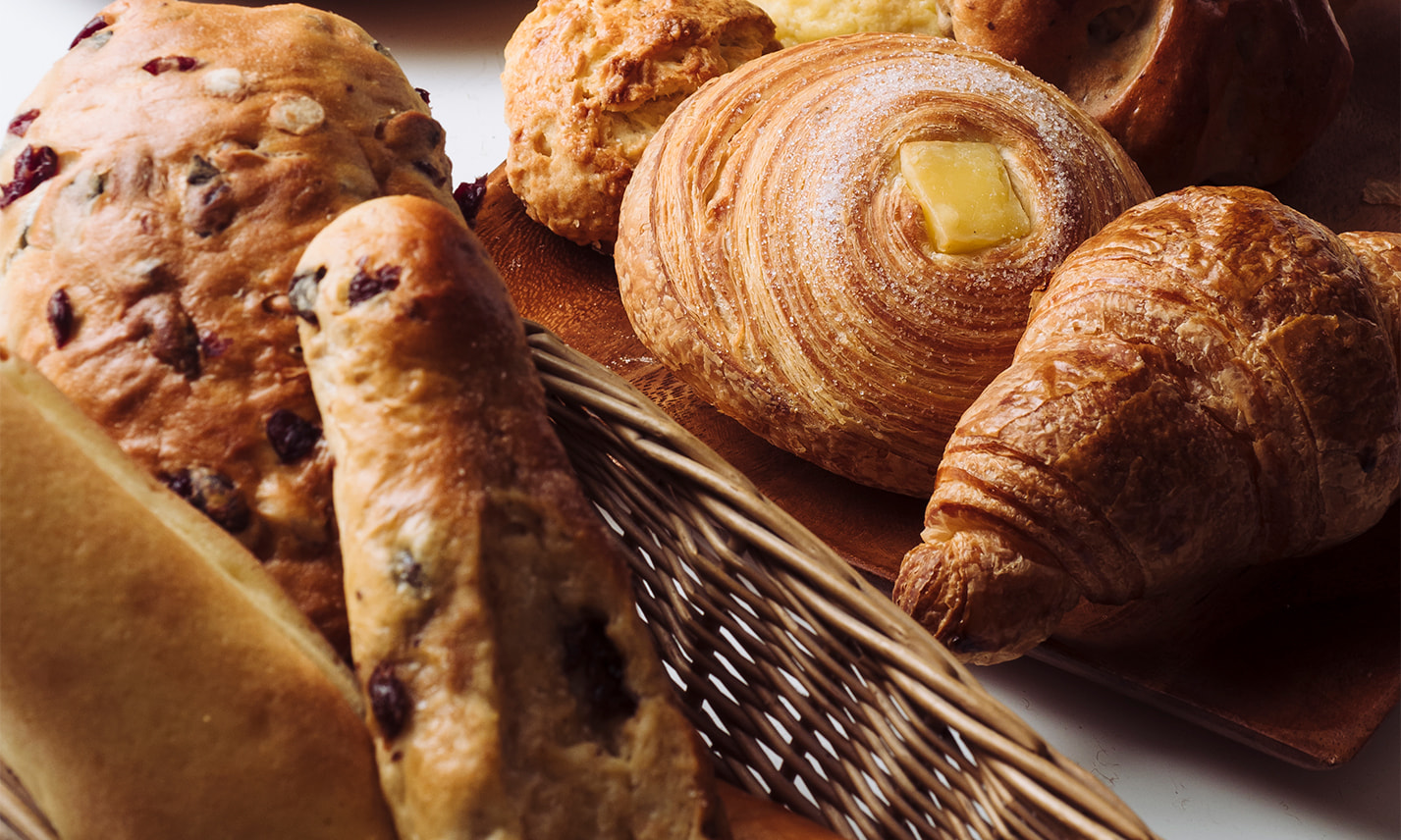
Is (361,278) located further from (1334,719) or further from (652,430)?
(1334,719)

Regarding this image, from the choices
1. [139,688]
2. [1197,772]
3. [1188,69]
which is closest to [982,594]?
[1197,772]

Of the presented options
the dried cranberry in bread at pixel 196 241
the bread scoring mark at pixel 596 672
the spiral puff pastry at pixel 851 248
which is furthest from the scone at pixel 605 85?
the bread scoring mark at pixel 596 672

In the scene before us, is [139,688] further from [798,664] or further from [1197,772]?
[1197,772]

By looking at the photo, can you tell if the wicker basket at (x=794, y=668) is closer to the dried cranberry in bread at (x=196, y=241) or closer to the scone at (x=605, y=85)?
the dried cranberry in bread at (x=196, y=241)

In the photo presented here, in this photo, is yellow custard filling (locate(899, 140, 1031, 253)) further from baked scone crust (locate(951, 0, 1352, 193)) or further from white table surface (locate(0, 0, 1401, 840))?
white table surface (locate(0, 0, 1401, 840))

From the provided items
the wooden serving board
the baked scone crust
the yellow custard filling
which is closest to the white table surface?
the wooden serving board
